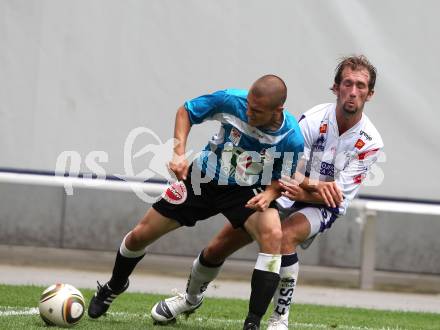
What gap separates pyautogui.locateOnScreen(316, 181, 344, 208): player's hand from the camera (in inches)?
265

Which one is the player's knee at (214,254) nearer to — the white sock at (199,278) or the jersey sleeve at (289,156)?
the white sock at (199,278)

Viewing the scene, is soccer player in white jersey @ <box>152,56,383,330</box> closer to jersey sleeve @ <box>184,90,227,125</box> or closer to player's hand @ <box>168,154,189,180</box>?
jersey sleeve @ <box>184,90,227,125</box>

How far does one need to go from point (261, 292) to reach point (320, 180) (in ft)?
3.79

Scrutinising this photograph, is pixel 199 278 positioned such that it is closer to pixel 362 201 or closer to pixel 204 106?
pixel 204 106

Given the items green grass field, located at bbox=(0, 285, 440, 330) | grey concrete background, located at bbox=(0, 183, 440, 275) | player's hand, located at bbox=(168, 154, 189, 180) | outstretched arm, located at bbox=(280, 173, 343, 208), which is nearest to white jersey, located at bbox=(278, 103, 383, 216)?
outstretched arm, located at bbox=(280, 173, 343, 208)

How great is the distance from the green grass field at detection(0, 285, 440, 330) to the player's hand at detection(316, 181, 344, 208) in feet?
3.39

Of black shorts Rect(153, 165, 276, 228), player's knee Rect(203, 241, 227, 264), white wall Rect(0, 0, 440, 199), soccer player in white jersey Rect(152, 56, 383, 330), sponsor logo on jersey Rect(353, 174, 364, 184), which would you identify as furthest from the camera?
white wall Rect(0, 0, 440, 199)

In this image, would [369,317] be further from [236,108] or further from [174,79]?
[174,79]

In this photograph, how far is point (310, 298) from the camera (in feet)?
32.4

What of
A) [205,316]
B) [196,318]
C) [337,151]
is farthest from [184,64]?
[337,151]

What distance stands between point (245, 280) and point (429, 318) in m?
2.77

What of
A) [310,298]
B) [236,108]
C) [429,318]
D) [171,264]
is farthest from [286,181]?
[171,264]

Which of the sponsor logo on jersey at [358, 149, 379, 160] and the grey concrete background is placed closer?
the sponsor logo on jersey at [358, 149, 379, 160]

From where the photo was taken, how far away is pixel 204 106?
6.58m
